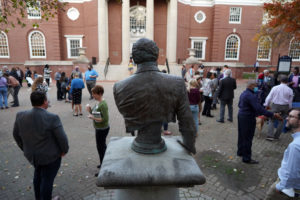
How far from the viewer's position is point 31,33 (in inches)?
1021

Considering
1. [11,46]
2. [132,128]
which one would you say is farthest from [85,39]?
[132,128]

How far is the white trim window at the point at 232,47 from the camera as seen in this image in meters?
28.2

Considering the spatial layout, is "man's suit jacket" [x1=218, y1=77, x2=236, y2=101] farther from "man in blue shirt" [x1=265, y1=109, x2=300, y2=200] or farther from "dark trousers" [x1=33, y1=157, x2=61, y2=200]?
"dark trousers" [x1=33, y1=157, x2=61, y2=200]

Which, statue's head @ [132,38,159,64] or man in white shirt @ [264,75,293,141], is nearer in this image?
statue's head @ [132,38,159,64]

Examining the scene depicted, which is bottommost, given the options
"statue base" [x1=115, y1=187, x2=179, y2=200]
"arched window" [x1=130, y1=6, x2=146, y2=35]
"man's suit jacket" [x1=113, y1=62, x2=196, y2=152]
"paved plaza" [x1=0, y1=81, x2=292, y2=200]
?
"paved plaza" [x1=0, y1=81, x2=292, y2=200]

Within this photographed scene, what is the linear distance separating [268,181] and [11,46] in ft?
97.8

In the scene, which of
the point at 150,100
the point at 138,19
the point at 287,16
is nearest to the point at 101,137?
the point at 150,100

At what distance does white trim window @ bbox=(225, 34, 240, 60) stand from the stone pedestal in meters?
28.7

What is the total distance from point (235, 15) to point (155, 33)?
10.7m

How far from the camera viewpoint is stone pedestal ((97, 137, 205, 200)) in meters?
1.97

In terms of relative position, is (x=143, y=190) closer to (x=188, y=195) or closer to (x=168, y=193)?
(x=168, y=193)

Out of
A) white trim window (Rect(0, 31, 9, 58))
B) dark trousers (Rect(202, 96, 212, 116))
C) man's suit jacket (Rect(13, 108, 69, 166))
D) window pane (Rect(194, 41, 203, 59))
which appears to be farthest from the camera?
window pane (Rect(194, 41, 203, 59))

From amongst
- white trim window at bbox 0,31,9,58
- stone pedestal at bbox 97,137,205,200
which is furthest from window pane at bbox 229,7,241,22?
stone pedestal at bbox 97,137,205,200

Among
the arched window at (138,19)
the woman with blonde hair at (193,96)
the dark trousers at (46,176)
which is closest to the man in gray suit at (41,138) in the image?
the dark trousers at (46,176)
